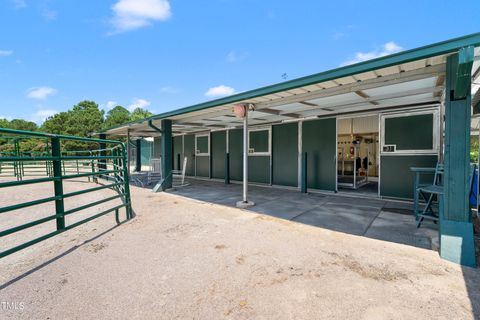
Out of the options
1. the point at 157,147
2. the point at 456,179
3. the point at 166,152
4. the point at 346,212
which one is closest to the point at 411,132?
the point at 346,212

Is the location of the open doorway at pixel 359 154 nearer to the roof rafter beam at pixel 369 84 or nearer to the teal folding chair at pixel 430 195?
the teal folding chair at pixel 430 195

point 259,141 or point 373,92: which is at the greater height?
point 373,92

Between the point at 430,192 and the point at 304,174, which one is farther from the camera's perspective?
the point at 304,174

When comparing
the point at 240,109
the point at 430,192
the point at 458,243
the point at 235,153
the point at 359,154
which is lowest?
the point at 458,243

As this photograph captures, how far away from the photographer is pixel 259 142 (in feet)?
26.3

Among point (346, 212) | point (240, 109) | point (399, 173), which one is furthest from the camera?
point (399, 173)

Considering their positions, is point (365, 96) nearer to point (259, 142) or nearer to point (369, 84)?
point (369, 84)

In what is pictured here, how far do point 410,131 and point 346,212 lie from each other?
254 cm

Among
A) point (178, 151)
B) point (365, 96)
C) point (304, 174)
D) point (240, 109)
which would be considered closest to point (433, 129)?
point (365, 96)

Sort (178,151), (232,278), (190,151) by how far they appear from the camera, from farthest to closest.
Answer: (178,151) → (190,151) → (232,278)

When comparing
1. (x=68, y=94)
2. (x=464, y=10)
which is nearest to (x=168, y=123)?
(x=464, y=10)

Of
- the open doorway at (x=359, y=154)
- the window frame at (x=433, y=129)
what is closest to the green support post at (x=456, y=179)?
the window frame at (x=433, y=129)

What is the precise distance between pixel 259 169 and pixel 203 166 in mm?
3184

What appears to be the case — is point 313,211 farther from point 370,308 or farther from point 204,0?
point 204,0
